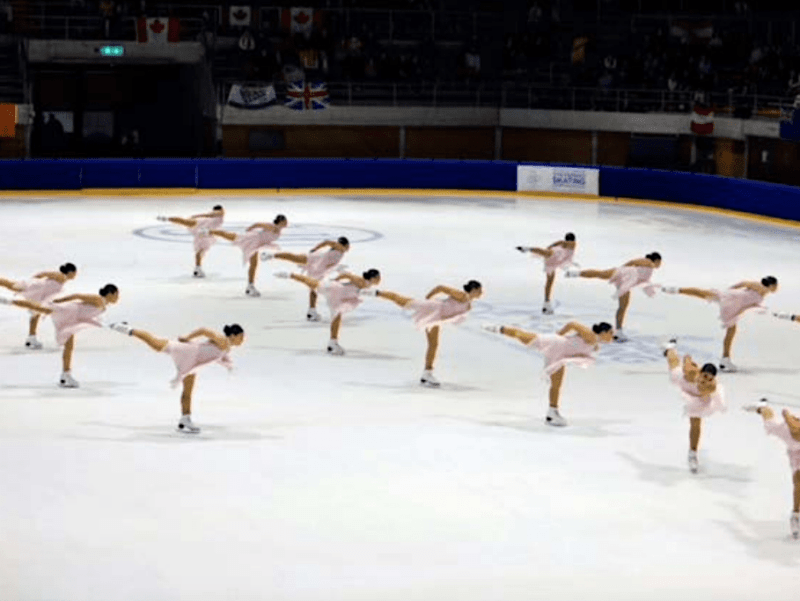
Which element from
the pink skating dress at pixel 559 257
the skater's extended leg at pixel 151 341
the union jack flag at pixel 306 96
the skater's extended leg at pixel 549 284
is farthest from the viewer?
the union jack flag at pixel 306 96

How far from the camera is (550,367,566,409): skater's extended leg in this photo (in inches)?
669

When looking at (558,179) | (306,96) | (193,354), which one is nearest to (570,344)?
(193,354)

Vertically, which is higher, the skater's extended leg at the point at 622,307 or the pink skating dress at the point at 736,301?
the pink skating dress at the point at 736,301

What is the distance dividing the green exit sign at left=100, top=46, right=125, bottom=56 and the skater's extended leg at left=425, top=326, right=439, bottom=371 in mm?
29875

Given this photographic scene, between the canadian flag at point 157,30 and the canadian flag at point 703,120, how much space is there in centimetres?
1580

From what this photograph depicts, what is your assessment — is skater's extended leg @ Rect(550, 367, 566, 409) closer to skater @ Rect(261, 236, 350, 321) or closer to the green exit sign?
skater @ Rect(261, 236, 350, 321)

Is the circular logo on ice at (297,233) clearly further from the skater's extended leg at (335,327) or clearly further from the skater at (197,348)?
the skater at (197,348)

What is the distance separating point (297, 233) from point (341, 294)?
14.9m

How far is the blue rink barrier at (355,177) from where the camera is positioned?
41406 mm

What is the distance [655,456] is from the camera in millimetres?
16188

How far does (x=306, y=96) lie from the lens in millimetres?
47469

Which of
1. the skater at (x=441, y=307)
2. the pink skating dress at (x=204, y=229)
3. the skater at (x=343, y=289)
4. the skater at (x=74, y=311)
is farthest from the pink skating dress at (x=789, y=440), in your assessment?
the pink skating dress at (x=204, y=229)

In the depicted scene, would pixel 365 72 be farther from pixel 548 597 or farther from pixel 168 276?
pixel 548 597

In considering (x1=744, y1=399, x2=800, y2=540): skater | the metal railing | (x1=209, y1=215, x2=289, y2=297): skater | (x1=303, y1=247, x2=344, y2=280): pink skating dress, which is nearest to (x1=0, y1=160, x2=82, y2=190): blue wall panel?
the metal railing
